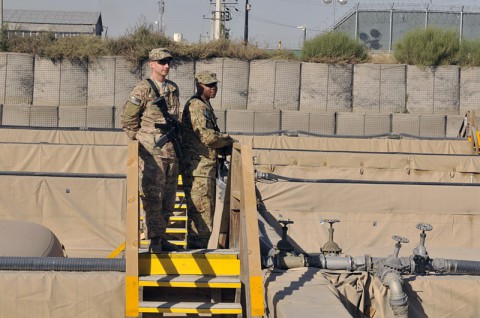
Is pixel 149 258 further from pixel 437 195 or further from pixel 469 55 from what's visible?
pixel 469 55

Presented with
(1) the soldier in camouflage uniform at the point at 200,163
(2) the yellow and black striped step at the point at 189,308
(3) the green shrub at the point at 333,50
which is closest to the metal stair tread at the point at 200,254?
(2) the yellow and black striped step at the point at 189,308

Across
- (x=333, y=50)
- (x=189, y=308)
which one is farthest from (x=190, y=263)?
(x=333, y=50)

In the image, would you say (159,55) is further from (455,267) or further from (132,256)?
(455,267)

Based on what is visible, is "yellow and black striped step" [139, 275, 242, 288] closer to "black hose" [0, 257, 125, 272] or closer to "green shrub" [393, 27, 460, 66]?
"black hose" [0, 257, 125, 272]

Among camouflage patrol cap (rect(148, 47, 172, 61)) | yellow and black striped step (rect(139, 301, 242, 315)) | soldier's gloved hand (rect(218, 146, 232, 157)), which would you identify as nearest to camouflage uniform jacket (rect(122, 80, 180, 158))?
camouflage patrol cap (rect(148, 47, 172, 61))

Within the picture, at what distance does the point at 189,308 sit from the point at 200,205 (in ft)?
4.43

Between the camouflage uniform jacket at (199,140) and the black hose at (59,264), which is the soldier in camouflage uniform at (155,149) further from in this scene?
the black hose at (59,264)

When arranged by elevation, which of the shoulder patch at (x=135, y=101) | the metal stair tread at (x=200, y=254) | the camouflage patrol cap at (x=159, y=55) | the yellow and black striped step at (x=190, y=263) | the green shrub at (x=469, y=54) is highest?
the green shrub at (x=469, y=54)

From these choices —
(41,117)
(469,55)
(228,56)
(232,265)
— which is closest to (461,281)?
(232,265)

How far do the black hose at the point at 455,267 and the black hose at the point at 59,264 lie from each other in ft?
8.86

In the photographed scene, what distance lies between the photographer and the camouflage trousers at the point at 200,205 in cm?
771

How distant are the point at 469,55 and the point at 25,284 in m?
27.2

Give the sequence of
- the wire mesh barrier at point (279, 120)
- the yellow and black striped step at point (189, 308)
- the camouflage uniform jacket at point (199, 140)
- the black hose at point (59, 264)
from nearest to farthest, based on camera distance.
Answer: the yellow and black striped step at point (189, 308) → the black hose at point (59, 264) → the camouflage uniform jacket at point (199, 140) → the wire mesh barrier at point (279, 120)

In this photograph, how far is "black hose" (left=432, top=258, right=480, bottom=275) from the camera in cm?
786
